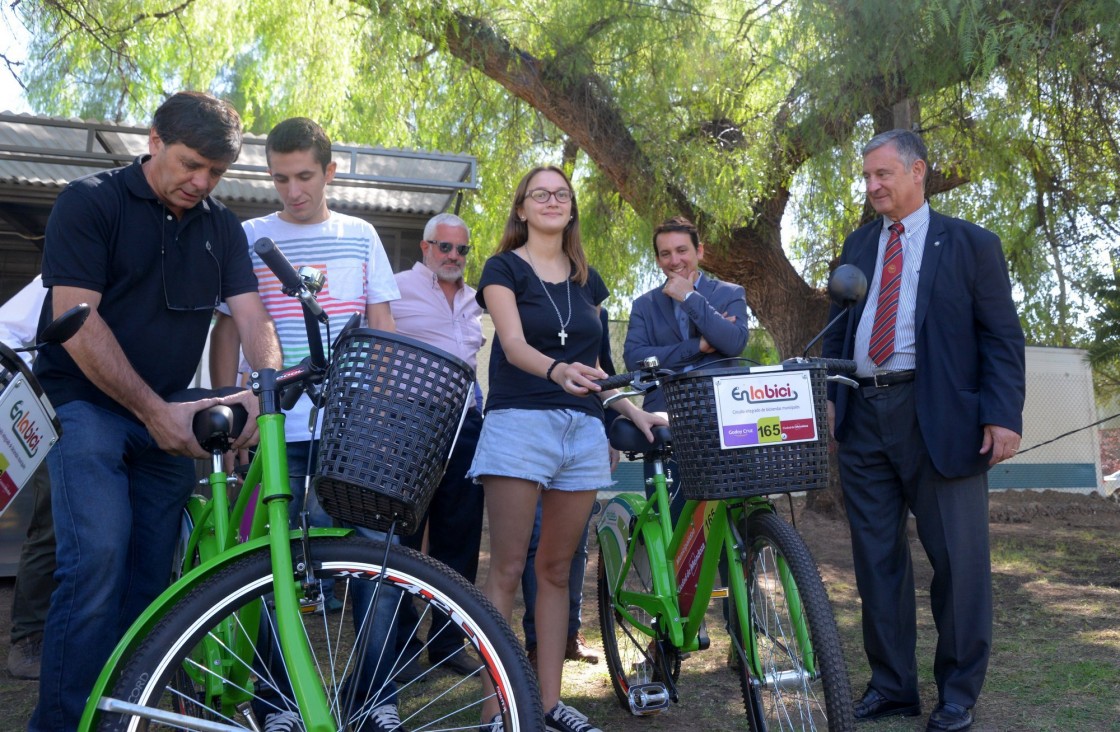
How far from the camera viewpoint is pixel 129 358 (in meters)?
3.05

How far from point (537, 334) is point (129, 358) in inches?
50.3

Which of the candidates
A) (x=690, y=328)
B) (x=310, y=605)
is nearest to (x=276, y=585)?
(x=310, y=605)

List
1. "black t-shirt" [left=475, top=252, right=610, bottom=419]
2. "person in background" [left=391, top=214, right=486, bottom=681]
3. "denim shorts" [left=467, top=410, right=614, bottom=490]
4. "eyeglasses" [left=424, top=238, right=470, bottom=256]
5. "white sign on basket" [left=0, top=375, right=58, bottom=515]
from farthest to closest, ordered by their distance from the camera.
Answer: "eyeglasses" [left=424, top=238, right=470, bottom=256], "person in background" [left=391, top=214, right=486, bottom=681], "black t-shirt" [left=475, top=252, right=610, bottom=419], "denim shorts" [left=467, top=410, right=614, bottom=490], "white sign on basket" [left=0, top=375, right=58, bottom=515]

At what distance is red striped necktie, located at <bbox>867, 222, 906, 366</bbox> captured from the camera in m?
4.06

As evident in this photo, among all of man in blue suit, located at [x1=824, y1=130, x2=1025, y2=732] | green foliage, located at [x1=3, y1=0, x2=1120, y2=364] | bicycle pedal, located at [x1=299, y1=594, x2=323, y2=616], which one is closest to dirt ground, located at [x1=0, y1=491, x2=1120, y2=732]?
man in blue suit, located at [x1=824, y1=130, x2=1025, y2=732]

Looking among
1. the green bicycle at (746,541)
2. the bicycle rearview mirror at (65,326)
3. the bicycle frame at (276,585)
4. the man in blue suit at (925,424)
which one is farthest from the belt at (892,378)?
the bicycle rearview mirror at (65,326)

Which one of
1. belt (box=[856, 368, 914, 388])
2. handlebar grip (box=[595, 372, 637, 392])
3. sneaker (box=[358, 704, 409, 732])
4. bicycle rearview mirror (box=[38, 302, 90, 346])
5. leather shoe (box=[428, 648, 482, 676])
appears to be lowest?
leather shoe (box=[428, 648, 482, 676])

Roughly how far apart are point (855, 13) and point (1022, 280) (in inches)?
248

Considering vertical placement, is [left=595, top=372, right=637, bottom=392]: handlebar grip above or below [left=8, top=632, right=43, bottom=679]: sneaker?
above

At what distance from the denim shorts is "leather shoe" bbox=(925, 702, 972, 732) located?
1485 millimetres

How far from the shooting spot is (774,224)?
9422 millimetres

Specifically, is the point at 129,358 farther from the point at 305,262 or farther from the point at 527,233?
the point at 527,233

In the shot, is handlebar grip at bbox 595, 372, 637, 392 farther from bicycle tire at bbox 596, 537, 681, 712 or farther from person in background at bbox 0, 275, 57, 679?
person in background at bbox 0, 275, 57, 679

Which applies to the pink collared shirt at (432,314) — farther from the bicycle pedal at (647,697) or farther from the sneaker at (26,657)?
the sneaker at (26,657)
